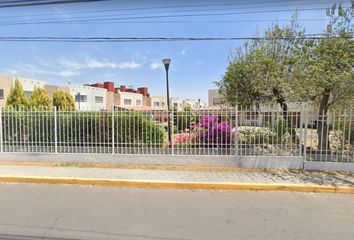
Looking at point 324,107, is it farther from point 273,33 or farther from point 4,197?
point 4,197

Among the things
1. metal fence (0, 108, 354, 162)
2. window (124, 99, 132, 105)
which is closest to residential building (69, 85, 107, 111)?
window (124, 99, 132, 105)

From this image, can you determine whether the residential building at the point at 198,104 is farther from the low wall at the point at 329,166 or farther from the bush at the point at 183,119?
the low wall at the point at 329,166

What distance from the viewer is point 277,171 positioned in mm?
7277

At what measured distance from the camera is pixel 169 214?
4.40 m

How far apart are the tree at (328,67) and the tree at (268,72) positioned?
0.80 metres

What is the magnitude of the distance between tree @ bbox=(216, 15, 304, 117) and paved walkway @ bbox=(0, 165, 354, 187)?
4.00 m

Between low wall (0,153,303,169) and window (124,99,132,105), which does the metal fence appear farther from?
window (124,99,132,105)

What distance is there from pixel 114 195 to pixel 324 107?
25.7 ft

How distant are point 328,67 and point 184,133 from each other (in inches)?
196

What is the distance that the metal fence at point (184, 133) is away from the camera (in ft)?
25.0

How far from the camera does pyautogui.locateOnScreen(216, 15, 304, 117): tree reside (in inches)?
391

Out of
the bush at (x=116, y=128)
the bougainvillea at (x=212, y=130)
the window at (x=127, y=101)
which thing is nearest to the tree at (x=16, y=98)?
the bush at (x=116, y=128)

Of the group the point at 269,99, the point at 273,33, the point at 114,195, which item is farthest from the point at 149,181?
the point at 273,33

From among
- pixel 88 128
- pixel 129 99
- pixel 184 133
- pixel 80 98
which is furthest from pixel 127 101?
pixel 184 133
